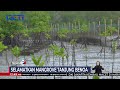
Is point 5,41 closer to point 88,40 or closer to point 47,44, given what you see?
point 47,44

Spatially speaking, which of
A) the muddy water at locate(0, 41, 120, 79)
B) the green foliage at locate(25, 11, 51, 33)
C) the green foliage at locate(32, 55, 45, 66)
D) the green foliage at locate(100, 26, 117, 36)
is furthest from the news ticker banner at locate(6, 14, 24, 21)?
the green foliage at locate(100, 26, 117, 36)

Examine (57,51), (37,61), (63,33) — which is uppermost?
(63,33)

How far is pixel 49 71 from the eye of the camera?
47.7ft

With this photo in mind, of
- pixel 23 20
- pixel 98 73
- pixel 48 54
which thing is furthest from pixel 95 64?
pixel 23 20

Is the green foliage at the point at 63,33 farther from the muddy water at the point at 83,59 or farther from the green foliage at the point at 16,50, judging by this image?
the green foliage at the point at 16,50

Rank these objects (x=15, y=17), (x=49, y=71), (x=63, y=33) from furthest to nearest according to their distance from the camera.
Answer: (x=63, y=33) → (x=49, y=71) → (x=15, y=17)

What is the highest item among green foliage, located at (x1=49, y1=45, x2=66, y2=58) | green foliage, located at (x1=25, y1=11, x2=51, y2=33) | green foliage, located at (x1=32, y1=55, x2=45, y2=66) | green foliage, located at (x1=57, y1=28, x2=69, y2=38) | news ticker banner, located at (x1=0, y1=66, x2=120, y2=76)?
green foliage, located at (x1=25, y1=11, x2=51, y2=33)

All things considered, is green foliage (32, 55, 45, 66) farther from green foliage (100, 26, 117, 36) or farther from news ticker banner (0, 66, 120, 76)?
green foliage (100, 26, 117, 36)

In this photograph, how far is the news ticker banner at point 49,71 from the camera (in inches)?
571

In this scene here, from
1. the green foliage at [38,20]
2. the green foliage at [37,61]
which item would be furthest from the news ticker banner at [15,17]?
the green foliage at [37,61]

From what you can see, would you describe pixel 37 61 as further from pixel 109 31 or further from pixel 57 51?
pixel 109 31

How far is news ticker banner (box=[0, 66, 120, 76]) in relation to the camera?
47.6ft

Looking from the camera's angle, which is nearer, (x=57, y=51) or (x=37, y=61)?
(x=37, y=61)

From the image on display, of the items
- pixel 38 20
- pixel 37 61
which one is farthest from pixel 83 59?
pixel 38 20
